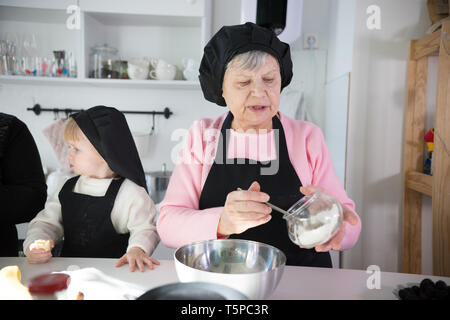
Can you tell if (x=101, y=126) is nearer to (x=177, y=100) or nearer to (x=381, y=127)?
(x=381, y=127)

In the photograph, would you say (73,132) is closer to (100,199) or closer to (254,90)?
(100,199)

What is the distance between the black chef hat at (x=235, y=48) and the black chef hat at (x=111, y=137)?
0.26m

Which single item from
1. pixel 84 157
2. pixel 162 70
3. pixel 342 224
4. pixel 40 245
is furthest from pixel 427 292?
pixel 162 70

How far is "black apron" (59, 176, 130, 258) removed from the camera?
90 cm

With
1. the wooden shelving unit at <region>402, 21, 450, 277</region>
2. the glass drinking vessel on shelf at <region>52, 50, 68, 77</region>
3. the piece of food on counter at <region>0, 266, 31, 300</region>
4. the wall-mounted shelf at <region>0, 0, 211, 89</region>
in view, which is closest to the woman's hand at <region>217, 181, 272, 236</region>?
the piece of food on counter at <region>0, 266, 31, 300</region>

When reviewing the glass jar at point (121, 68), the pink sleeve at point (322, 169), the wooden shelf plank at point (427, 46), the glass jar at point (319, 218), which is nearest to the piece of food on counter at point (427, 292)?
the glass jar at point (319, 218)

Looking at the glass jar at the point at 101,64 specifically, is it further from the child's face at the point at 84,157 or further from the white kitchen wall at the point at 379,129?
the white kitchen wall at the point at 379,129

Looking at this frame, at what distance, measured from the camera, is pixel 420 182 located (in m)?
1.26

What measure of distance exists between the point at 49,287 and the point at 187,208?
37 centimetres

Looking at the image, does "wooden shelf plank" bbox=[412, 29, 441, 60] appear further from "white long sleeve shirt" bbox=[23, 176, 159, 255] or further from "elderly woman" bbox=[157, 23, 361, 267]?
"white long sleeve shirt" bbox=[23, 176, 159, 255]

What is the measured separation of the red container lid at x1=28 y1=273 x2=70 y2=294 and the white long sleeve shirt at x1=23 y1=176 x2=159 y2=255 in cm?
40

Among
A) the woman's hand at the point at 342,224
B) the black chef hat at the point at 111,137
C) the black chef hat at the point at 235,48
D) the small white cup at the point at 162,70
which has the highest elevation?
the small white cup at the point at 162,70

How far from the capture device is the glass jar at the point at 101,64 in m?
1.79

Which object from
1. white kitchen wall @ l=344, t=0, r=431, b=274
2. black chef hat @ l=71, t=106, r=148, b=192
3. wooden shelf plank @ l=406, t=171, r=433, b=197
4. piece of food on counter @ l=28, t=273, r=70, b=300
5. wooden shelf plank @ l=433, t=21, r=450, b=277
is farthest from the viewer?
white kitchen wall @ l=344, t=0, r=431, b=274
